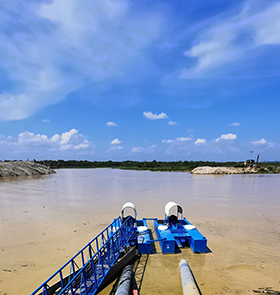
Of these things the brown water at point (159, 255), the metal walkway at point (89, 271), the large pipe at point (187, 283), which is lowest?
the brown water at point (159, 255)

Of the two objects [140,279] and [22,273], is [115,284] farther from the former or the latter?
[22,273]

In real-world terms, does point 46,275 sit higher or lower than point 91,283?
lower

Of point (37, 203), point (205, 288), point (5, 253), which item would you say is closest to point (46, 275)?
point (5, 253)

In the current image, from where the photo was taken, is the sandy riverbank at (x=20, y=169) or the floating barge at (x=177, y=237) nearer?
the floating barge at (x=177, y=237)

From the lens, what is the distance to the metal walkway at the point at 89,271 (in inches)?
242

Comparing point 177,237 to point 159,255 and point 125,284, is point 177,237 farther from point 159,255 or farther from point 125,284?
point 125,284

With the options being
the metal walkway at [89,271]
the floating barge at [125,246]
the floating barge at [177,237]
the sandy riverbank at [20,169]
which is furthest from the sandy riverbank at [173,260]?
the sandy riverbank at [20,169]

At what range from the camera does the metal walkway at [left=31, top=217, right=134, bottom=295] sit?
6141mm

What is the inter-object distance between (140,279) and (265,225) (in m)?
14.4

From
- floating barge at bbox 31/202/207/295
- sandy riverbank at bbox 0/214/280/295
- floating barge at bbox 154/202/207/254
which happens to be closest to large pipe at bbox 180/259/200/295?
sandy riverbank at bbox 0/214/280/295

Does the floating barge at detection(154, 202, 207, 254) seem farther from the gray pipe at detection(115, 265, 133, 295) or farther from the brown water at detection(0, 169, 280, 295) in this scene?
the gray pipe at detection(115, 265, 133, 295)

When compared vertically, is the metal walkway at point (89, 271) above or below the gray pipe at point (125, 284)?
above

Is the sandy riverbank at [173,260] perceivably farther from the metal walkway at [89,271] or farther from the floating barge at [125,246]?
the metal walkway at [89,271]

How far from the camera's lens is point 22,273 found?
948 centimetres
